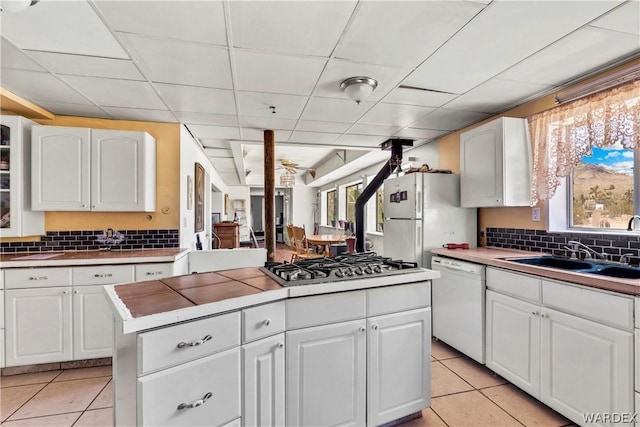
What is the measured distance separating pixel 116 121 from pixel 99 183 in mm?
770

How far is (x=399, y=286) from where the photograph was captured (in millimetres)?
1787

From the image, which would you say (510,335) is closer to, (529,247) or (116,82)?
(529,247)

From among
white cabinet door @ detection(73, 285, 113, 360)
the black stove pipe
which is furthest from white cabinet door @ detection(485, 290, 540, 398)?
white cabinet door @ detection(73, 285, 113, 360)

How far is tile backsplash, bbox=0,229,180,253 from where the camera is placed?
292cm

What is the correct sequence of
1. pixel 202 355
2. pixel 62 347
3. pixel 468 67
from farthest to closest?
pixel 62 347, pixel 468 67, pixel 202 355

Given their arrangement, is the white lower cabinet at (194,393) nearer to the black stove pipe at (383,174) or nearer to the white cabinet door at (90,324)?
the white cabinet door at (90,324)

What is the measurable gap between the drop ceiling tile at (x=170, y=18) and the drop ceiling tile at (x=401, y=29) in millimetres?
708

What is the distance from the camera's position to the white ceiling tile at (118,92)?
2281mm

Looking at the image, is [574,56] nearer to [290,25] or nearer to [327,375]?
[290,25]

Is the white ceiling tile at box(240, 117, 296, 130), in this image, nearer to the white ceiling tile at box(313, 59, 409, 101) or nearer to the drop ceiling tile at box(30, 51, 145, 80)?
the white ceiling tile at box(313, 59, 409, 101)

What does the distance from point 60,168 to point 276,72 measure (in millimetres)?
2147

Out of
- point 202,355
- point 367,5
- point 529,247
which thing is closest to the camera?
point 202,355

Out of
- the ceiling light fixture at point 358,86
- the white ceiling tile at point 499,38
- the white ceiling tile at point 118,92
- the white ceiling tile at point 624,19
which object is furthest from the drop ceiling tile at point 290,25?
the white ceiling tile at point 624,19

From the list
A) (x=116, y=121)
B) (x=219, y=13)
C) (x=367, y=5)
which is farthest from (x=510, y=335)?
(x=116, y=121)
